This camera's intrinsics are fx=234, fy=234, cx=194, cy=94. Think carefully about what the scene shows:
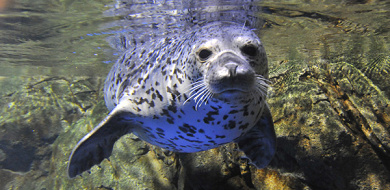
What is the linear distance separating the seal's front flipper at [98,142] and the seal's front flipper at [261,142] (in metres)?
1.54

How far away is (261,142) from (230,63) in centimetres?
188

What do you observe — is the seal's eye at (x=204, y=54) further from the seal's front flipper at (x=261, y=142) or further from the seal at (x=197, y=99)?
the seal's front flipper at (x=261, y=142)

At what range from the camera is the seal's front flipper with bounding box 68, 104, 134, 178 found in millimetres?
2760

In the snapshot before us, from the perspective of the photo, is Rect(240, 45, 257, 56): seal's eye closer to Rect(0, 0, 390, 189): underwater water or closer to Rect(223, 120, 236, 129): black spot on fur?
Rect(223, 120, 236, 129): black spot on fur

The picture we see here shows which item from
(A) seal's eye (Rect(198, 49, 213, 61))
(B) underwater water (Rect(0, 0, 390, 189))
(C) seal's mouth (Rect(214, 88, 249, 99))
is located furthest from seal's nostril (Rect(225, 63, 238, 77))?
(B) underwater water (Rect(0, 0, 390, 189))

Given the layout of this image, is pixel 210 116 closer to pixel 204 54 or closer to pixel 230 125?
pixel 230 125

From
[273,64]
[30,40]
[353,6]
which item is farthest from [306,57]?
[30,40]

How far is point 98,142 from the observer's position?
117 inches

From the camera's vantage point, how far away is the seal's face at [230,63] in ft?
5.42

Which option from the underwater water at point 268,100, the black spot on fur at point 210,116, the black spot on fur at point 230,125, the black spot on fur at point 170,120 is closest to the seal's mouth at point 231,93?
the black spot on fur at point 210,116

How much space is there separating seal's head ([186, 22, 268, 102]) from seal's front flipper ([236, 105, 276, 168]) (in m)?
0.99

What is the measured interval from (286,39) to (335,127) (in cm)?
535

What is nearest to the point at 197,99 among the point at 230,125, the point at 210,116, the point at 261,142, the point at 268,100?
the point at 210,116

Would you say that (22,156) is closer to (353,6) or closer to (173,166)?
(173,166)
